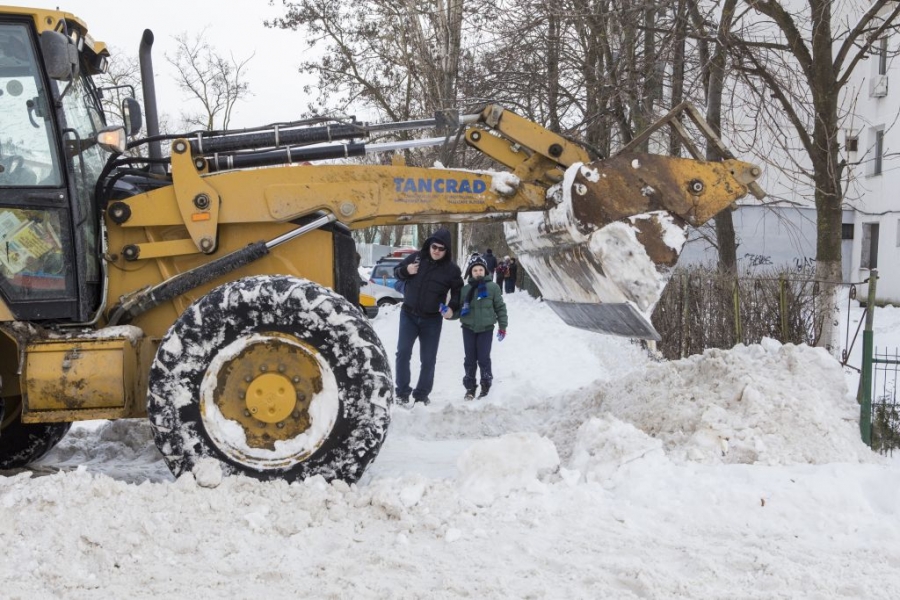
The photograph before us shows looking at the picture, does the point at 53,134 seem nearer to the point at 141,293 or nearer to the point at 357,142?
the point at 141,293

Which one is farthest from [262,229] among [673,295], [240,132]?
[673,295]

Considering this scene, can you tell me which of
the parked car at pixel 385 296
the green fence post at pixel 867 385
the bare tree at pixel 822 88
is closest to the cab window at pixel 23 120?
the green fence post at pixel 867 385

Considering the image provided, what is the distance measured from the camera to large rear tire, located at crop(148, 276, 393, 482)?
477cm

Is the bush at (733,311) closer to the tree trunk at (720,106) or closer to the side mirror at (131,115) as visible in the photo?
the tree trunk at (720,106)

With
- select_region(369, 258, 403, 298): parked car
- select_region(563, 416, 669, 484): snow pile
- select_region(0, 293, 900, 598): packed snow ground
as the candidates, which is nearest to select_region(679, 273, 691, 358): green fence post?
select_region(0, 293, 900, 598): packed snow ground

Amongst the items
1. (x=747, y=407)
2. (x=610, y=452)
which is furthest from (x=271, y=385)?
(x=747, y=407)

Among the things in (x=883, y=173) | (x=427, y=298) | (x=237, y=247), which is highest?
(x=883, y=173)

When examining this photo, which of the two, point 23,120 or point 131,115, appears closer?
point 23,120

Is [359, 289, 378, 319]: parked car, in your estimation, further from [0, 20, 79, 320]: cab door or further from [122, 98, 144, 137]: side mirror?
[0, 20, 79, 320]: cab door

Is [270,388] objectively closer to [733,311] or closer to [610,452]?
[610,452]

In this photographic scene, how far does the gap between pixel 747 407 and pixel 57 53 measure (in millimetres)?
4500

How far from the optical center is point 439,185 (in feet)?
18.7

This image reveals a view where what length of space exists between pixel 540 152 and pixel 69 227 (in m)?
2.96

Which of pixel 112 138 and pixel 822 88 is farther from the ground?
pixel 822 88
